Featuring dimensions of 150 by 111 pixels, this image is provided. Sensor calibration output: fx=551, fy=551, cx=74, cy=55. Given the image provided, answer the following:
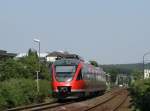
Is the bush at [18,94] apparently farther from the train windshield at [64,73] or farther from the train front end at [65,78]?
the train windshield at [64,73]

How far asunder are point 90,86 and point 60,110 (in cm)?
1877

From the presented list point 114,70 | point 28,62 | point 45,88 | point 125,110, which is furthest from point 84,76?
point 114,70

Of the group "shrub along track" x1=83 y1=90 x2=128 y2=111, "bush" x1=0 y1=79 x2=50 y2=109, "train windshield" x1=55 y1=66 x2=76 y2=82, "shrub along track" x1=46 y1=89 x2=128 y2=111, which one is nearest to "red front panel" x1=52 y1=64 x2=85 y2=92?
"train windshield" x1=55 y1=66 x2=76 y2=82

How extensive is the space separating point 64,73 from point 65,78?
0.42 m

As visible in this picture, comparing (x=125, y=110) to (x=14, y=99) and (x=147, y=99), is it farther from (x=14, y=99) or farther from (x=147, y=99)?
(x=147, y=99)

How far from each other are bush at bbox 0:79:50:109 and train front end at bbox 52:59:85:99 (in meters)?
2.16

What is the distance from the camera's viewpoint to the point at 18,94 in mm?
39344

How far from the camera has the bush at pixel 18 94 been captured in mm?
36969

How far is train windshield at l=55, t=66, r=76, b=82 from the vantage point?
1666 inches

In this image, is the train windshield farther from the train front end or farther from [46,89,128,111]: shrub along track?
[46,89,128,111]: shrub along track

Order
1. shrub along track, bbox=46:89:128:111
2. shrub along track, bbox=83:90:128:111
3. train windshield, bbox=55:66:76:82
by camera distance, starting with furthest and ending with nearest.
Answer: train windshield, bbox=55:66:76:82 → shrub along track, bbox=83:90:128:111 → shrub along track, bbox=46:89:128:111

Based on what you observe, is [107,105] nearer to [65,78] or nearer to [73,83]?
[73,83]

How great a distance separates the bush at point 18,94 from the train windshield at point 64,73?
2899mm

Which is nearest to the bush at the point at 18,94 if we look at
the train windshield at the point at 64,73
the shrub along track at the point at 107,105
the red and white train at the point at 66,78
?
the red and white train at the point at 66,78
